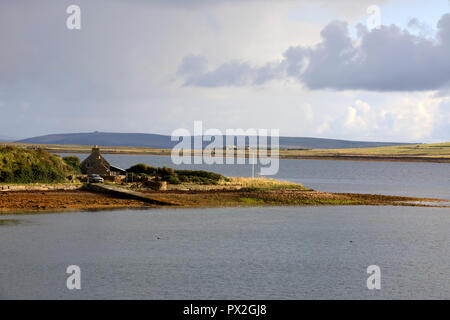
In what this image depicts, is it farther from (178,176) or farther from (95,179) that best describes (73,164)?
(178,176)

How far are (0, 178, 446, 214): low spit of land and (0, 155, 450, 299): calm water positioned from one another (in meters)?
3.56

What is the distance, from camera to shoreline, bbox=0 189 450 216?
57312 mm

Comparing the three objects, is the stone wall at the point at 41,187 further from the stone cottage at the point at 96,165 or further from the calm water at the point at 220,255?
the calm water at the point at 220,255

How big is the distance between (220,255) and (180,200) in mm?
27765

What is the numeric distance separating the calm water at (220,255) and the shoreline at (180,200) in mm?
3258

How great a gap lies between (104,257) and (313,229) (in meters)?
20.7

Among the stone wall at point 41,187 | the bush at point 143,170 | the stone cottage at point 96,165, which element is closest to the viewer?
the stone wall at point 41,187

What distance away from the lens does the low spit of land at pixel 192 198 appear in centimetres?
5812

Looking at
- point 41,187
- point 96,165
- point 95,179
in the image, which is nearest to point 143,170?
point 96,165

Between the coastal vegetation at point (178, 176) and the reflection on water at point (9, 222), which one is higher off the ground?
the coastal vegetation at point (178, 176)

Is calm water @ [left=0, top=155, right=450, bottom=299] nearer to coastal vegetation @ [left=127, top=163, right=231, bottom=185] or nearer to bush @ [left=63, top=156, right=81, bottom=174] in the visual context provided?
coastal vegetation @ [left=127, top=163, right=231, bottom=185]

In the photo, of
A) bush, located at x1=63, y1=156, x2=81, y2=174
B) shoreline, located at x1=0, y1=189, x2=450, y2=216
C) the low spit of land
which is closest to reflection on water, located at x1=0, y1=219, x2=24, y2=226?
shoreline, located at x1=0, y1=189, x2=450, y2=216

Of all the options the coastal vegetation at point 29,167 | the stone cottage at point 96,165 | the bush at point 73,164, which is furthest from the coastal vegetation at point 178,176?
the coastal vegetation at point 29,167

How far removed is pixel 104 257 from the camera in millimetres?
36875
